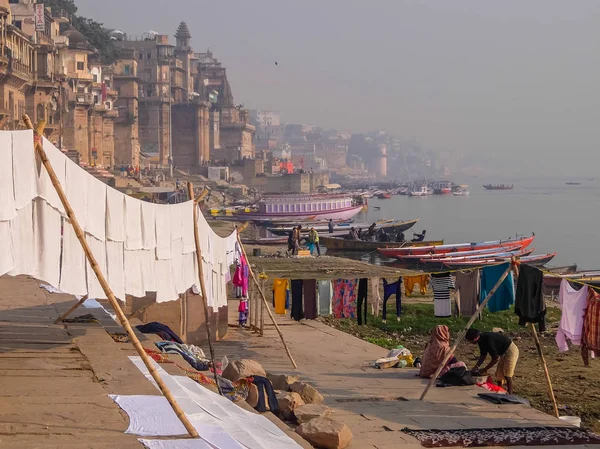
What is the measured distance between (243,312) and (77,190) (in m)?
8.36

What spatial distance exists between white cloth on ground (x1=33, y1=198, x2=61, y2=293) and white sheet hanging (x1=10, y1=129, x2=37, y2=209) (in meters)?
0.20

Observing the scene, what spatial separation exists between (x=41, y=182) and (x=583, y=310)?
6439mm

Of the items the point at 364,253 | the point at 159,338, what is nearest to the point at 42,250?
the point at 159,338

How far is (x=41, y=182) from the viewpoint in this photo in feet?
18.2

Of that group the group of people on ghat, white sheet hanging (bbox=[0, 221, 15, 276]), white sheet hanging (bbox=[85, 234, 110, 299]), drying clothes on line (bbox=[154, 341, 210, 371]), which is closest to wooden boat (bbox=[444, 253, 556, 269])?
the group of people on ghat

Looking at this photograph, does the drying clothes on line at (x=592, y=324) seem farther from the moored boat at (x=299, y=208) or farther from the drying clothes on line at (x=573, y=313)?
the moored boat at (x=299, y=208)

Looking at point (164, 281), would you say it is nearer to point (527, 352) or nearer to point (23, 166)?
point (23, 166)

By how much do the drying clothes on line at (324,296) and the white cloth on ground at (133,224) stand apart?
6143mm

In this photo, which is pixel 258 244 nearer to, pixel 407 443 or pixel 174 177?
pixel 407 443

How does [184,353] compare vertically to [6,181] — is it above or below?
below

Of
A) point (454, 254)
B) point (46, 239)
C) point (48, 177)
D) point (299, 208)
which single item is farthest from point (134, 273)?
point (299, 208)

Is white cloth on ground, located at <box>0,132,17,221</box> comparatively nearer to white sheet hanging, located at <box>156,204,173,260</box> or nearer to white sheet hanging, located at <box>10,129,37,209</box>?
white sheet hanging, located at <box>10,129,37,209</box>

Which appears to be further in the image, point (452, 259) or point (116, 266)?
point (452, 259)

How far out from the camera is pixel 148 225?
781 centimetres
